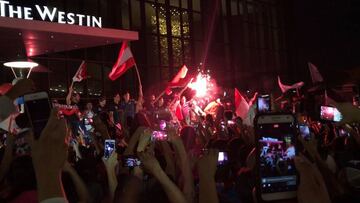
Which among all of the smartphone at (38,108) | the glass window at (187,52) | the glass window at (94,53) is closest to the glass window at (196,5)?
the glass window at (187,52)

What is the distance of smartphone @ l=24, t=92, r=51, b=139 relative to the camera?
148 inches

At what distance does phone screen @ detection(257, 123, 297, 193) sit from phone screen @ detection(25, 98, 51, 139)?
162cm

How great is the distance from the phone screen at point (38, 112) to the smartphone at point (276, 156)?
5.26 ft

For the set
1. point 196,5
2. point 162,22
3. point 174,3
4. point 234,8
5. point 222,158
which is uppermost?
point 234,8

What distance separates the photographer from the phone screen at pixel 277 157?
342cm

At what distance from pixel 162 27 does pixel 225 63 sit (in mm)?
5428

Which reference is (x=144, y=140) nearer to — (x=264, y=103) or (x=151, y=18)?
(x=264, y=103)

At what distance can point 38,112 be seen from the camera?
3809mm

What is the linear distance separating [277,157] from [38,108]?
1.86m

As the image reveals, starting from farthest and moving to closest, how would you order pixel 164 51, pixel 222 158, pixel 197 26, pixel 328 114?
pixel 197 26, pixel 164 51, pixel 328 114, pixel 222 158

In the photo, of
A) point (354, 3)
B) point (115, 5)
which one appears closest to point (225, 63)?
point (115, 5)

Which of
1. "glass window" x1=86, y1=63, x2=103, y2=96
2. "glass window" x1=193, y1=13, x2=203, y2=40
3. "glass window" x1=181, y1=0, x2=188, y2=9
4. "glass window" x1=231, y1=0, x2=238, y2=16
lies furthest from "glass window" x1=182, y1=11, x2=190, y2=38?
"glass window" x1=86, y1=63, x2=103, y2=96

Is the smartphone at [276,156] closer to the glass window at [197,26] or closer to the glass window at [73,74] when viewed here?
the glass window at [73,74]

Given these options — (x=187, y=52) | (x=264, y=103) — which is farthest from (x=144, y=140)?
(x=187, y=52)
